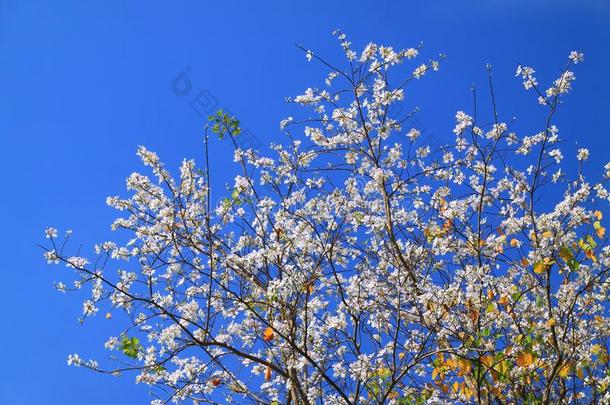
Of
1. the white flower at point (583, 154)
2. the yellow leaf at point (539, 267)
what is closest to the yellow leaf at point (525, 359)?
the yellow leaf at point (539, 267)

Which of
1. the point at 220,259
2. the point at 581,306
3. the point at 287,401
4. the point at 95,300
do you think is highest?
the point at 220,259

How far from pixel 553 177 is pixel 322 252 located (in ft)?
7.58

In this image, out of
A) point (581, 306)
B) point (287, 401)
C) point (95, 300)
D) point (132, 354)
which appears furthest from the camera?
point (581, 306)

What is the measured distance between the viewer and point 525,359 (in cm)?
478

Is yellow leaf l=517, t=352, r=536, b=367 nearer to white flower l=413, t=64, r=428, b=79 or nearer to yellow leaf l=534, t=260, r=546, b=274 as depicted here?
yellow leaf l=534, t=260, r=546, b=274

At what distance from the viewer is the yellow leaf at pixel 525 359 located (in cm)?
471

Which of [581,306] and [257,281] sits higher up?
[257,281]

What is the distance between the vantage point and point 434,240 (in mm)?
5266

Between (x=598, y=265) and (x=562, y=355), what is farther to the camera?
(x=598, y=265)

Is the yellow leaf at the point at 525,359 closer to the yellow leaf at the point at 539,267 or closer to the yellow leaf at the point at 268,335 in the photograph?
the yellow leaf at the point at 539,267

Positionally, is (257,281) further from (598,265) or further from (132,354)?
(598,265)

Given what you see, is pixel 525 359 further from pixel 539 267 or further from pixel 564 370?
pixel 539 267

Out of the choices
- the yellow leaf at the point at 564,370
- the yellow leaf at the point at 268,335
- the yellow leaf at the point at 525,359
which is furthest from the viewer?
the yellow leaf at the point at 268,335

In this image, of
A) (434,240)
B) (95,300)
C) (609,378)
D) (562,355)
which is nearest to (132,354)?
(95,300)
